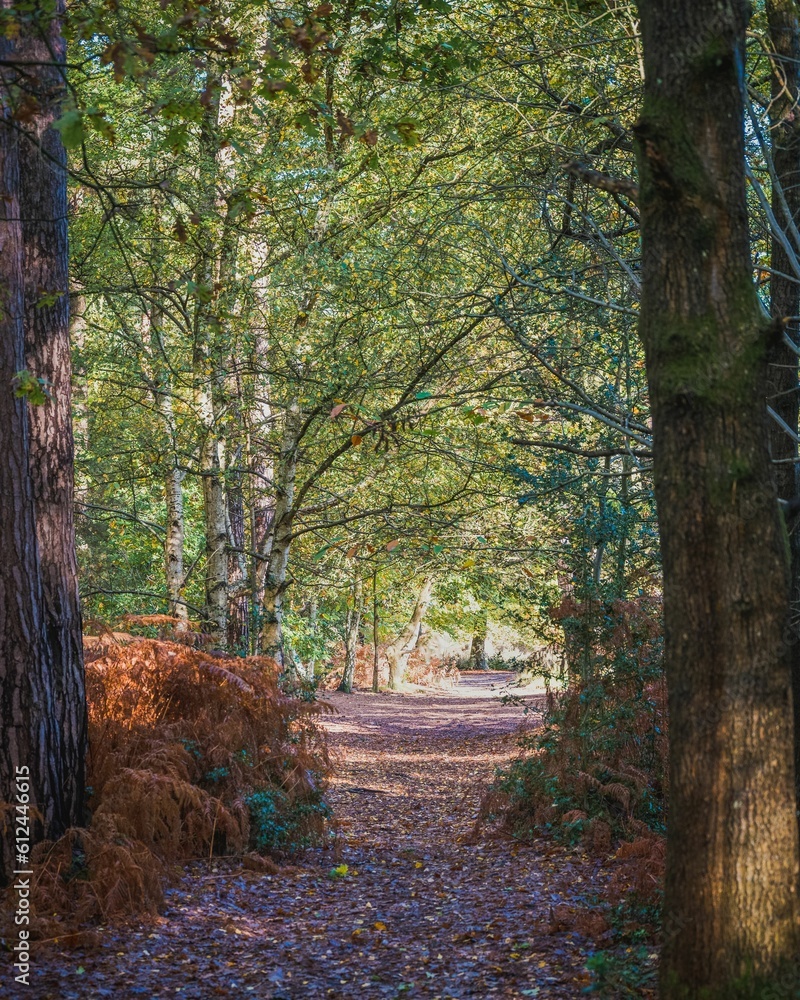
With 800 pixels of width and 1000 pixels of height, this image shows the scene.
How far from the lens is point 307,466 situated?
15664mm

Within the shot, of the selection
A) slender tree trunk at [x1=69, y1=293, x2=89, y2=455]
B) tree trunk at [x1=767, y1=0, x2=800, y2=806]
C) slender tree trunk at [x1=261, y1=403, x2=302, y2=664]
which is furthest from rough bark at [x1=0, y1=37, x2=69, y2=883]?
slender tree trunk at [x1=261, y1=403, x2=302, y2=664]

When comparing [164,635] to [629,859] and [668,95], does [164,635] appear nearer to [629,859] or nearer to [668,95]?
[629,859]

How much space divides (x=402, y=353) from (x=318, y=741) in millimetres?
4793

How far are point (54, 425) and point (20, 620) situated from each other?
1278 millimetres

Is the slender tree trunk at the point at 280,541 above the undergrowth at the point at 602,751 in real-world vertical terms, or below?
above

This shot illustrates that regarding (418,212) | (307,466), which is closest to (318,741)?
(418,212)

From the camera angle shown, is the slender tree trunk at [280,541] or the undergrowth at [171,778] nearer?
the undergrowth at [171,778]

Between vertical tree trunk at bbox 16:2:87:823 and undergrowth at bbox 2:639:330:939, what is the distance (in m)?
0.35

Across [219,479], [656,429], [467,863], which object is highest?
[219,479]

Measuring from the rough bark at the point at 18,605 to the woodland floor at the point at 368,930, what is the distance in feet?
3.34

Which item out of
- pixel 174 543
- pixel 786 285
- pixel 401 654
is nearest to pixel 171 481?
pixel 174 543

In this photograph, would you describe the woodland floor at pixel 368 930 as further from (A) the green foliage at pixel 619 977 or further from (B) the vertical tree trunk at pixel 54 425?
(B) the vertical tree trunk at pixel 54 425

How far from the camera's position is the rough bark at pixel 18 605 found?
5523 millimetres

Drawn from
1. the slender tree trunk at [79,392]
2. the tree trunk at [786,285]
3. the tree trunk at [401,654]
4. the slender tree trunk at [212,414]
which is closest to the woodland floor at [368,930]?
the tree trunk at [786,285]
